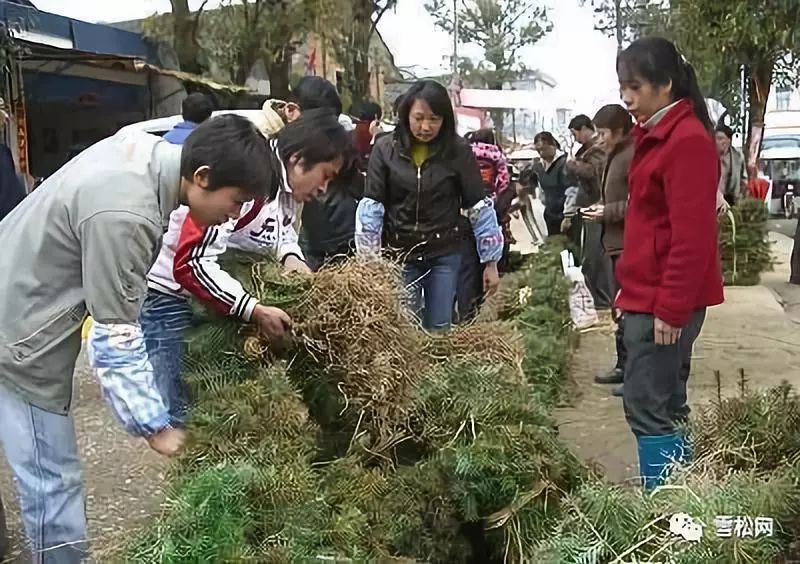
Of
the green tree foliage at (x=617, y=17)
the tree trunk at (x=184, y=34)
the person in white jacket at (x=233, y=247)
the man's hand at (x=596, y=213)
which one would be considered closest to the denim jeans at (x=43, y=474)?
the person in white jacket at (x=233, y=247)

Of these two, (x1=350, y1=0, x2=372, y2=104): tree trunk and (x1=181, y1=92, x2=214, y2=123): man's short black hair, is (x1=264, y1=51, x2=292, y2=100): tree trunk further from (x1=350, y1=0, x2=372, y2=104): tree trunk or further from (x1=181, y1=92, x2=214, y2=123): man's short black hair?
(x1=181, y1=92, x2=214, y2=123): man's short black hair

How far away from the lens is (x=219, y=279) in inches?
120

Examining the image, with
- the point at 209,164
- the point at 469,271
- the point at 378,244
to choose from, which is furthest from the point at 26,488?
the point at 469,271

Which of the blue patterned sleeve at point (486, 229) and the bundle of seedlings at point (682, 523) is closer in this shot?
the bundle of seedlings at point (682, 523)

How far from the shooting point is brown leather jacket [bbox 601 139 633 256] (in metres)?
5.80

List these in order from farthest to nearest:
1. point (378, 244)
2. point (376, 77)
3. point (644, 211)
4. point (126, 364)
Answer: point (376, 77) < point (378, 244) < point (644, 211) < point (126, 364)

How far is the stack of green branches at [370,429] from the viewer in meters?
2.58

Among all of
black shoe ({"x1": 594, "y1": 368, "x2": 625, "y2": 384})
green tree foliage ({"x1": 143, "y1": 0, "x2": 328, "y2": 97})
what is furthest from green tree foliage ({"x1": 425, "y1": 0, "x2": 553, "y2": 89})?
black shoe ({"x1": 594, "y1": 368, "x2": 625, "y2": 384})

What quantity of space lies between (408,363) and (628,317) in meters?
0.94

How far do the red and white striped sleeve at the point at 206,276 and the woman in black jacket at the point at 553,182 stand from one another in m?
8.18

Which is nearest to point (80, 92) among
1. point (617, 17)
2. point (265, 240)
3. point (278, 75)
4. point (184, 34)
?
point (184, 34)

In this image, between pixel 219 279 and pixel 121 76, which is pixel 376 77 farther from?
pixel 219 279

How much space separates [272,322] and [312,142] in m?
0.72

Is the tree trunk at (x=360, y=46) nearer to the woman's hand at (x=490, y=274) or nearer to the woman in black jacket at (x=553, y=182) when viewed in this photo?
the woman in black jacket at (x=553, y=182)
